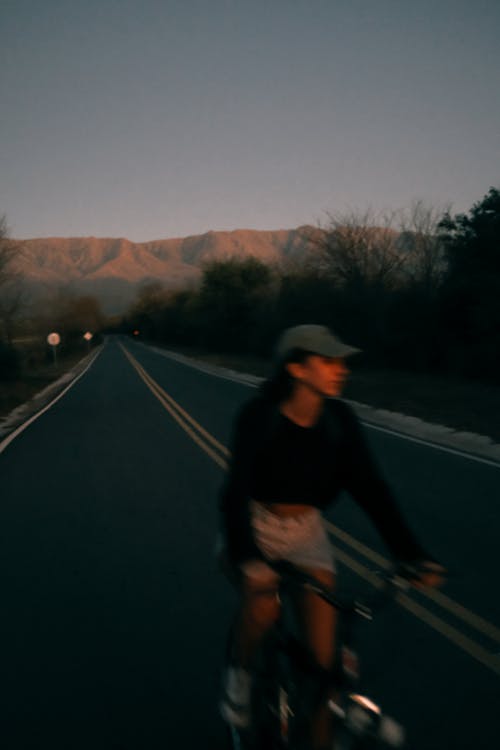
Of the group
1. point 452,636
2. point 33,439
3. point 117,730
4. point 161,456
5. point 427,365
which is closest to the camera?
point 117,730

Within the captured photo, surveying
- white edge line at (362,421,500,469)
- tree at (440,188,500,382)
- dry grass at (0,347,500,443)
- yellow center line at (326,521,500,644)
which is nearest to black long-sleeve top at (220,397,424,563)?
yellow center line at (326,521,500,644)

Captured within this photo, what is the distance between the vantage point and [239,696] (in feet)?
8.68

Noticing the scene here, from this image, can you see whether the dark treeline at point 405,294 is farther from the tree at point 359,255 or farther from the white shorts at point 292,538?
the white shorts at point 292,538

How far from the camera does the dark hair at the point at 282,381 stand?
2.46 m

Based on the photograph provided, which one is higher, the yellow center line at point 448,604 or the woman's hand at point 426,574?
the woman's hand at point 426,574

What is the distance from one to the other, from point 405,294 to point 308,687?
27902 millimetres

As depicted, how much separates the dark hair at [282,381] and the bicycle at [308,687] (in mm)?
618

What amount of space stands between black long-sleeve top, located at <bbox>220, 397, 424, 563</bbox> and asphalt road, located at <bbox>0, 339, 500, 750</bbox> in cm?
135

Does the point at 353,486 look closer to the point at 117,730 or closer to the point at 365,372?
the point at 117,730

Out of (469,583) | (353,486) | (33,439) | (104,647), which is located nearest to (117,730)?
(104,647)

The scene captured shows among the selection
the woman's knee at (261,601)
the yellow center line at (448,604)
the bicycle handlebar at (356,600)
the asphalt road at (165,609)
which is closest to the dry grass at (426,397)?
the asphalt road at (165,609)

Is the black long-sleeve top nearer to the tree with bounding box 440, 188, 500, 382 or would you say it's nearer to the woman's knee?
the woman's knee

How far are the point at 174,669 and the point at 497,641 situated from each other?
6.55 ft

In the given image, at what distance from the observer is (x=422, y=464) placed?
9938 millimetres
